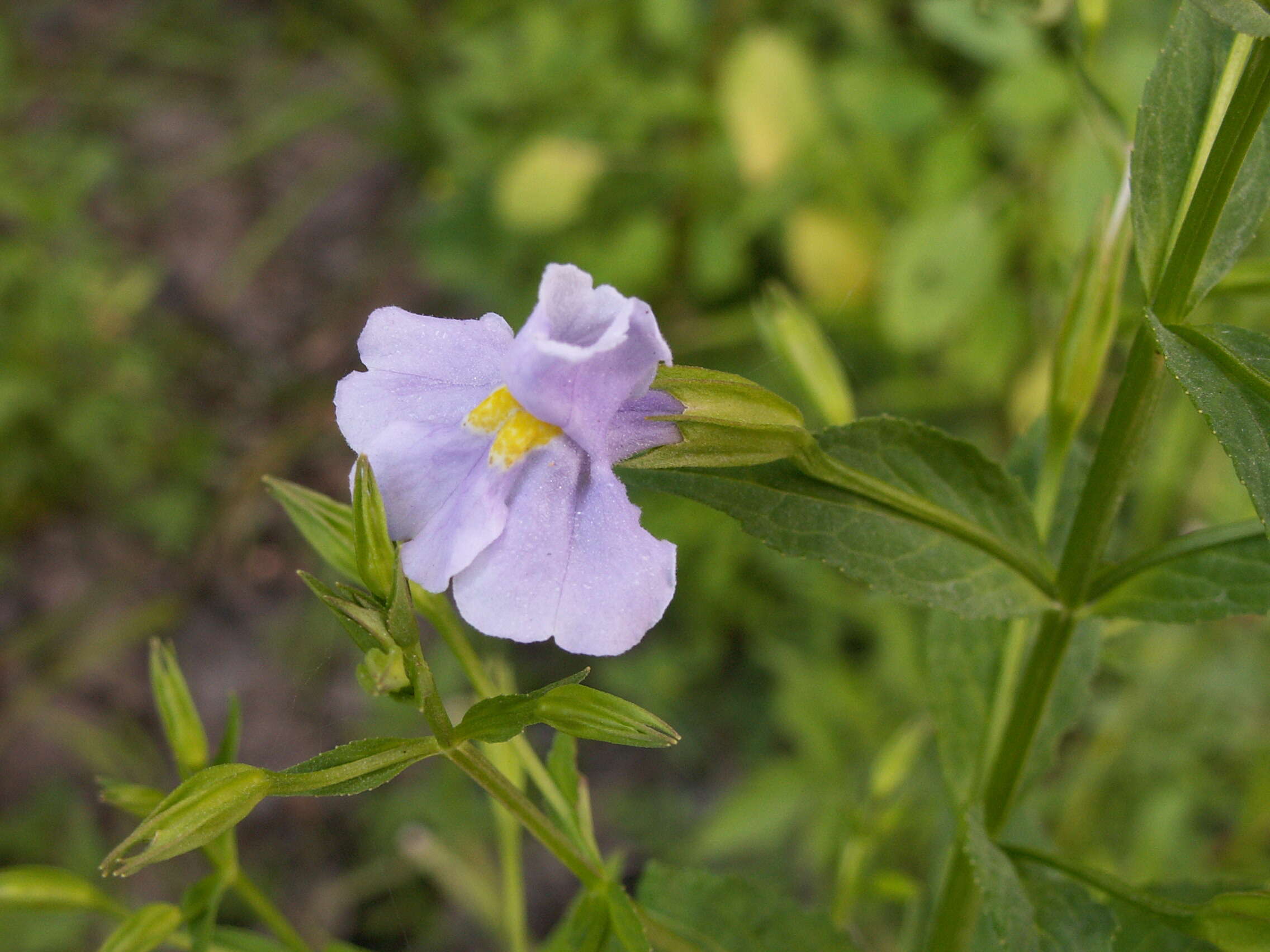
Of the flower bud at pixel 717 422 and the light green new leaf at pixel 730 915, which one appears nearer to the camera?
the flower bud at pixel 717 422

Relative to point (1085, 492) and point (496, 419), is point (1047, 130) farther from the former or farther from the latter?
point (496, 419)

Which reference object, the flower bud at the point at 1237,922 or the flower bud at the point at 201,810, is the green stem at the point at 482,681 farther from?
the flower bud at the point at 1237,922

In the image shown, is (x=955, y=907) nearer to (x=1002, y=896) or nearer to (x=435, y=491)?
(x=1002, y=896)

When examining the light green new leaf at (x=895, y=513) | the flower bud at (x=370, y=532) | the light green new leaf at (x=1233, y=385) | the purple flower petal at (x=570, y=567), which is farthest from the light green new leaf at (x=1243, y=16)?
the flower bud at (x=370, y=532)

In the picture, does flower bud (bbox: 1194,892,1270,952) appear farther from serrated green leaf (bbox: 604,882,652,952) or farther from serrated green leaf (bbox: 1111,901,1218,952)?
serrated green leaf (bbox: 604,882,652,952)

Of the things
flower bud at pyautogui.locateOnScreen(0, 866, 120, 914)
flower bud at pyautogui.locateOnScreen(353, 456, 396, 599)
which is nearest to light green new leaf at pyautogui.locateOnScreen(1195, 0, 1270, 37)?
flower bud at pyautogui.locateOnScreen(353, 456, 396, 599)

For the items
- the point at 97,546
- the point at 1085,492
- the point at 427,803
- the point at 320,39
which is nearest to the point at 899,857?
the point at 427,803
